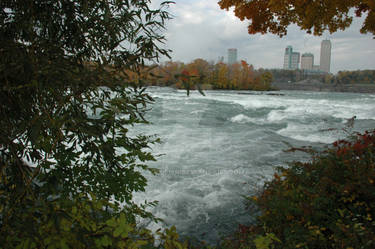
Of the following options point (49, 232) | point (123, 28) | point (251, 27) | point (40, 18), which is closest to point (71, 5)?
point (40, 18)

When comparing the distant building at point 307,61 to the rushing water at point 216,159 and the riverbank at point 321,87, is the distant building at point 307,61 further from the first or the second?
the rushing water at point 216,159

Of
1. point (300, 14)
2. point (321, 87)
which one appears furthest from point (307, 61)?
point (300, 14)

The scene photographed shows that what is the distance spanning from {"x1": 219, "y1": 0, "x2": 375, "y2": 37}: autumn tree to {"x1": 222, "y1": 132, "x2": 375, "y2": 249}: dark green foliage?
354 cm

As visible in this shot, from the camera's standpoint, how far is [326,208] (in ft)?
9.70

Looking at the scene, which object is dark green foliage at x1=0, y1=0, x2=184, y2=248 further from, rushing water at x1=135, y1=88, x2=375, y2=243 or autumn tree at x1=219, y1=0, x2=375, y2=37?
autumn tree at x1=219, y1=0, x2=375, y2=37

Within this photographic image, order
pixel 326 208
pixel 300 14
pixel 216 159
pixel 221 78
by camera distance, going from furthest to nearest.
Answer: pixel 221 78
pixel 216 159
pixel 300 14
pixel 326 208

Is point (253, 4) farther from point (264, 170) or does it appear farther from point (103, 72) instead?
point (103, 72)

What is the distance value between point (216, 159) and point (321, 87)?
61830 mm

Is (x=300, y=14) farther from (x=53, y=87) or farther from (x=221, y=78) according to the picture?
(x=221, y=78)

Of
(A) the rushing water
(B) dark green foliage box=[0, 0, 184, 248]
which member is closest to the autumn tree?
(A) the rushing water

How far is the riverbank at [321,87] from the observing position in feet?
172

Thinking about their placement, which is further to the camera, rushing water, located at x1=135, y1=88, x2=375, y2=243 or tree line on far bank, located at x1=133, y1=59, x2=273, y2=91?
rushing water, located at x1=135, y1=88, x2=375, y2=243

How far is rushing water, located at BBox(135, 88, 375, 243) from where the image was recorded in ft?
14.7

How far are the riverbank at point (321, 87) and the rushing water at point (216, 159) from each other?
1827 inches
